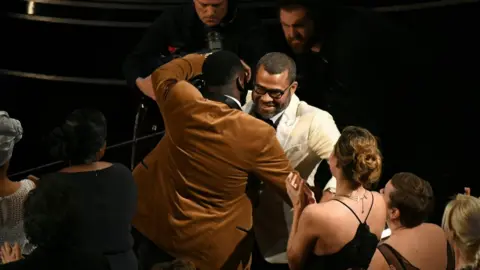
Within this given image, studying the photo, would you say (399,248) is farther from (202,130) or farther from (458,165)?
(458,165)

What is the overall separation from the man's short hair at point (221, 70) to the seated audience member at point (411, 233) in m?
0.78

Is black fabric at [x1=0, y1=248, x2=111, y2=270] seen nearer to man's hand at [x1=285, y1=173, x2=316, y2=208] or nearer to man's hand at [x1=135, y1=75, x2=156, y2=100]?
man's hand at [x1=285, y1=173, x2=316, y2=208]

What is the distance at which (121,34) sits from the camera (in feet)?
18.3

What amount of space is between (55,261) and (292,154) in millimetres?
1376

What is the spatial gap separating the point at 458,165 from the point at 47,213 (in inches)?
117

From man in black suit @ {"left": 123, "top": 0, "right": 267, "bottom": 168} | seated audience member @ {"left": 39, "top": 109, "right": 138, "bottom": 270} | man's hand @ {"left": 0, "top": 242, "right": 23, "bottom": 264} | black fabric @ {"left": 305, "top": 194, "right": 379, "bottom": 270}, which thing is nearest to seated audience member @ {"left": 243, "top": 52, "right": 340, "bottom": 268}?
black fabric @ {"left": 305, "top": 194, "right": 379, "bottom": 270}

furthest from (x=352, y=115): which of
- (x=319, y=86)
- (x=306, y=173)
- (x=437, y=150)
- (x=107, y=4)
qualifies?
(x=107, y=4)

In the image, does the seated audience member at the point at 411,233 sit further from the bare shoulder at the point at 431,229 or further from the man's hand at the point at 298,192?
the man's hand at the point at 298,192

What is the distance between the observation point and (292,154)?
3.82 m

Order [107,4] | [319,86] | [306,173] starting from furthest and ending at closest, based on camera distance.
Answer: [107,4] → [319,86] → [306,173]

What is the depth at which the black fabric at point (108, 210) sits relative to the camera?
125 inches

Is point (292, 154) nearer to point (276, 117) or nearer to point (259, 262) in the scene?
point (276, 117)

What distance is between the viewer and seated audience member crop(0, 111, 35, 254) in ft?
11.5

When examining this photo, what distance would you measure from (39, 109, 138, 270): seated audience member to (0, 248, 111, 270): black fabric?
1.08 feet
